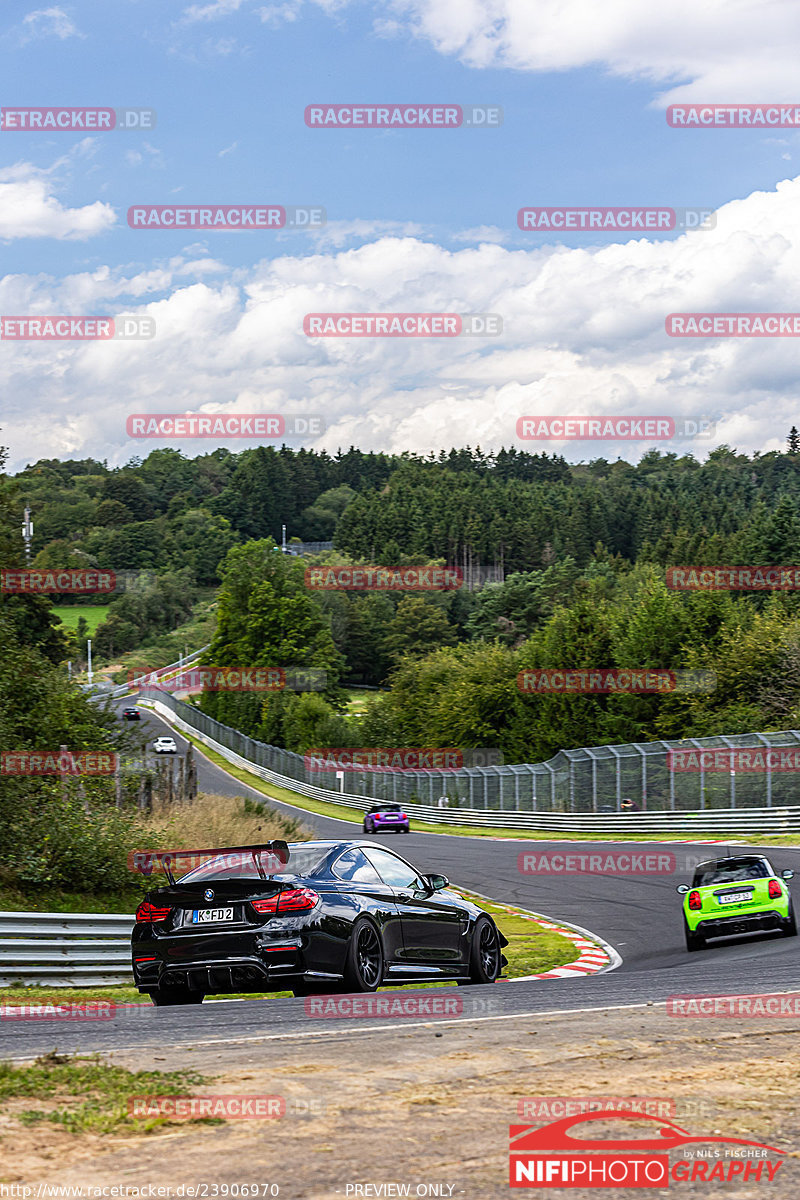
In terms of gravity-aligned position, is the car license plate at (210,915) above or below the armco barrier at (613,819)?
above

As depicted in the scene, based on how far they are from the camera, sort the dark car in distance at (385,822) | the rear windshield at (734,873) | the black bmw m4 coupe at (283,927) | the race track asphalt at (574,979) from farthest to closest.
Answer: the dark car in distance at (385,822)
the rear windshield at (734,873)
the black bmw m4 coupe at (283,927)
the race track asphalt at (574,979)

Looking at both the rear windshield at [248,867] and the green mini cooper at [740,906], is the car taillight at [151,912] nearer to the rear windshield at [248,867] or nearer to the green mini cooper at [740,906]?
the rear windshield at [248,867]

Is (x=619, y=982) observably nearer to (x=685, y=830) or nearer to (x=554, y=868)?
(x=554, y=868)

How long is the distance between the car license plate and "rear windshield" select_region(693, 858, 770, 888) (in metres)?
8.16

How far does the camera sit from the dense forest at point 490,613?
211 ft

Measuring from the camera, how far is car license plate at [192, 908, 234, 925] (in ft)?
32.0

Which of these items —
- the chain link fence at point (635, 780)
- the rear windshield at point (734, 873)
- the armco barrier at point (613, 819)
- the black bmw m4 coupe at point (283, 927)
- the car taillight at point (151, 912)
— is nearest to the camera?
the black bmw m4 coupe at point (283, 927)

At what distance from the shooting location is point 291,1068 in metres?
6.44

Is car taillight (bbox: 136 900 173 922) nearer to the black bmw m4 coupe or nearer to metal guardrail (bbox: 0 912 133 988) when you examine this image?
the black bmw m4 coupe

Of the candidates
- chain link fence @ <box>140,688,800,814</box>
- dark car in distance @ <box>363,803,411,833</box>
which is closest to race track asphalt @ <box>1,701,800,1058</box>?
chain link fence @ <box>140,688,800,814</box>

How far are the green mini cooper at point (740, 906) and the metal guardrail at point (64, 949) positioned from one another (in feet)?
22.6

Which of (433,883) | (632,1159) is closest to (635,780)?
(433,883)

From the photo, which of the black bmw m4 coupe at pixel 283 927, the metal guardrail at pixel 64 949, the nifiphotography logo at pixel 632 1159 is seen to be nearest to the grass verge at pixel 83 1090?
the nifiphotography logo at pixel 632 1159

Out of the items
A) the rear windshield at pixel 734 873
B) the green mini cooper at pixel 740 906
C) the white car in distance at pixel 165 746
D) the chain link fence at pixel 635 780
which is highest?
the rear windshield at pixel 734 873
